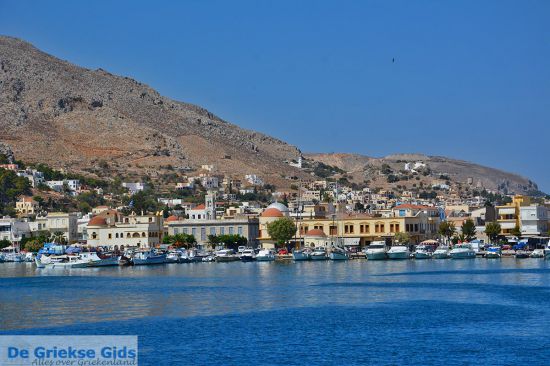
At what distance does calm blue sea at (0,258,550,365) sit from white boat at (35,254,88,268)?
17221 mm

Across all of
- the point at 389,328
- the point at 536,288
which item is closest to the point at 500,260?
the point at 536,288

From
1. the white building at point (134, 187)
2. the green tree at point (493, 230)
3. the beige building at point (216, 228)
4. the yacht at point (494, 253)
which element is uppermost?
the white building at point (134, 187)

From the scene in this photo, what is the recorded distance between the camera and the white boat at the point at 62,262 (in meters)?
90.1

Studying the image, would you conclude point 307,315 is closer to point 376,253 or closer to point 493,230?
point 376,253

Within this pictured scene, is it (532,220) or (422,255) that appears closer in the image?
(422,255)

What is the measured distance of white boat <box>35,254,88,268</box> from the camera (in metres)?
90.1

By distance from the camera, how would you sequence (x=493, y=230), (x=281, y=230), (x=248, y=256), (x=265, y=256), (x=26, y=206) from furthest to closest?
(x=26, y=206)
(x=281, y=230)
(x=493, y=230)
(x=248, y=256)
(x=265, y=256)

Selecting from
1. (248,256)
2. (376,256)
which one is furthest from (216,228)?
(376,256)

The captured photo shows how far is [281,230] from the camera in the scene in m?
A: 103

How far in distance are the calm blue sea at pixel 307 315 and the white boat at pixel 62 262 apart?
56.5ft

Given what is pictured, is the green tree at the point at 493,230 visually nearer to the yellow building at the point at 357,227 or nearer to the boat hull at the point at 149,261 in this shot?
the yellow building at the point at 357,227

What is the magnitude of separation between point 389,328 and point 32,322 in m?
13.4

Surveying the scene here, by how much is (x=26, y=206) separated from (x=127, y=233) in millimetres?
32097

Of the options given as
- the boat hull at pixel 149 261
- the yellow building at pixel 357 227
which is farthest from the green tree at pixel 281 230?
the boat hull at pixel 149 261
